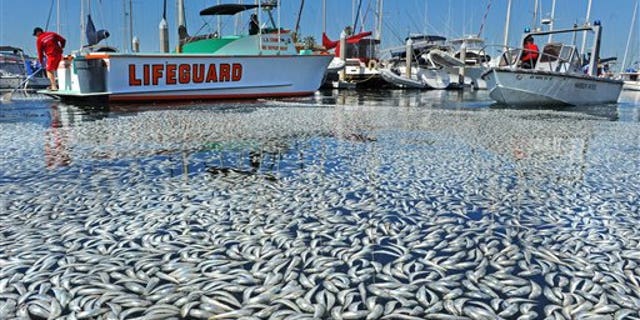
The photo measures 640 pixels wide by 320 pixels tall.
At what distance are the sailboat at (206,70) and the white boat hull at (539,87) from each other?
6.26 metres

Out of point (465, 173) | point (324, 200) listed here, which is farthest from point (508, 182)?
point (324, 200)

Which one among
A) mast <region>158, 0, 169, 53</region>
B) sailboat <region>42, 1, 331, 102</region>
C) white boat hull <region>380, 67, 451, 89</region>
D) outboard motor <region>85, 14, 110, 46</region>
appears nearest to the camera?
sailboat <region>42, 1, 331, 102</region>

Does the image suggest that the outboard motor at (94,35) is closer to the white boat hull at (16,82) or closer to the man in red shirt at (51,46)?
the white boat hull at (16,82)

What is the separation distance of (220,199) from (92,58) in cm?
1049

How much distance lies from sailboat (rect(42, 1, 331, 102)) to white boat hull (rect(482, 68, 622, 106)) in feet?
20.6

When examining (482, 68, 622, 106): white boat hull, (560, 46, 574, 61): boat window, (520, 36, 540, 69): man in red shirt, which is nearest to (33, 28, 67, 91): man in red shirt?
(482, 68, 622, 106): white boat hull

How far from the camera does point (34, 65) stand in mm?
26203

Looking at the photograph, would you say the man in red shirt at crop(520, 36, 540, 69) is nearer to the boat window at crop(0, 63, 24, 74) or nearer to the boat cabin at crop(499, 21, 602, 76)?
the boat cabin at crop(499, 21, 602, 76)

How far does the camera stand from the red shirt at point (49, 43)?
43.6 feet

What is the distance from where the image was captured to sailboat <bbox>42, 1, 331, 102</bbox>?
509 inches

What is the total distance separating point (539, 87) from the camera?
1397cm

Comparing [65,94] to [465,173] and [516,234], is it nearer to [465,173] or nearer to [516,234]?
[465,173]

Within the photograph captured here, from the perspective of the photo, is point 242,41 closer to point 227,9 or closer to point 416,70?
point 227,9

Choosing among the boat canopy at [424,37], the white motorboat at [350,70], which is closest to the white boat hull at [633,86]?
the boat canopy at [424,37]
